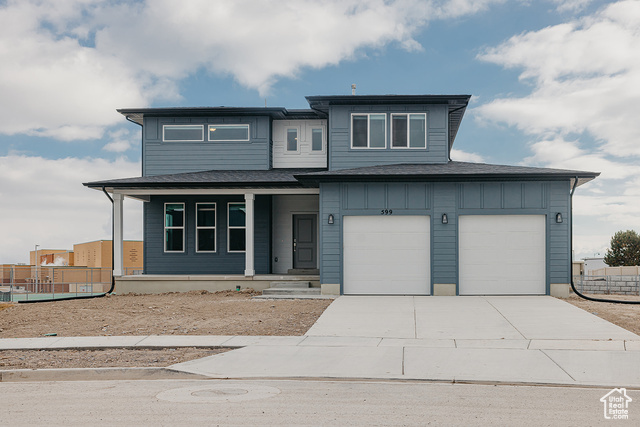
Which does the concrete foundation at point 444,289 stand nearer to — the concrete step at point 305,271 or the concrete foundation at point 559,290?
the concrete foundation at point 559,290

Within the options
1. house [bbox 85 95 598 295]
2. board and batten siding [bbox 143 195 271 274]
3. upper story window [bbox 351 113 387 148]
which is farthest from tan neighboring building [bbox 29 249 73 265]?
upper story window [bbox 351 113 387 148]

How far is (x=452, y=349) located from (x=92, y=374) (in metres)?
5.89

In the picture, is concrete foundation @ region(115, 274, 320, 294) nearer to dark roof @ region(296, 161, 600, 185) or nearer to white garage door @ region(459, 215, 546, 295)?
dark roof @ region(296, 161, 600, 185)

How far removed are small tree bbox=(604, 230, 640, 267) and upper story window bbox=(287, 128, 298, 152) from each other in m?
21.5

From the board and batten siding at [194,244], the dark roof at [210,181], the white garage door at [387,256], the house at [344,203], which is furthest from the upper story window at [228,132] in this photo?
the white garage door at [387,256]

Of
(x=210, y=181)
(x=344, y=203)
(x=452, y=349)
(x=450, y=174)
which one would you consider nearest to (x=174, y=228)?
(x=210, y=181)

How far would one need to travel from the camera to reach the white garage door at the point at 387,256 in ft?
58.1

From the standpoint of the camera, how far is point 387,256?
17.8 metres

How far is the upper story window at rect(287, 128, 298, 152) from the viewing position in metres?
23.2

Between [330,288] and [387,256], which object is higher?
[387,256]

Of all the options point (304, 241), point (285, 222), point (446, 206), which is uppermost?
point (446, 206)

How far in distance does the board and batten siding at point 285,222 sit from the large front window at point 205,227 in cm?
229

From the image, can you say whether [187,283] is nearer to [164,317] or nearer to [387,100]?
→ [164,317]

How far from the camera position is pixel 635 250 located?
1314 inches
